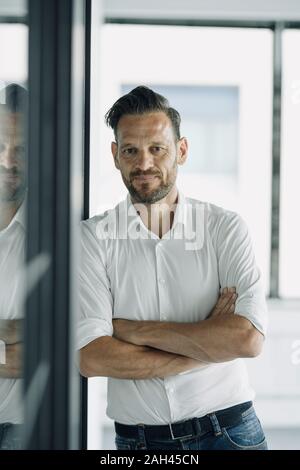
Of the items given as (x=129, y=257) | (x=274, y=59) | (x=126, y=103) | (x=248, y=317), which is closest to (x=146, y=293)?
(x=129, y=257)

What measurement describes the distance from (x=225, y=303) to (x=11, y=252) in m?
0.56

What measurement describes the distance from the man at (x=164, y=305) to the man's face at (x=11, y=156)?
502mm

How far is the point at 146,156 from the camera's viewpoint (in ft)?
3.55

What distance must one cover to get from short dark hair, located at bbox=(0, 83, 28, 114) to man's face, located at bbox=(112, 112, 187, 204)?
536mm

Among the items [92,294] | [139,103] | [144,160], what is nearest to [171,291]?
[92,294]

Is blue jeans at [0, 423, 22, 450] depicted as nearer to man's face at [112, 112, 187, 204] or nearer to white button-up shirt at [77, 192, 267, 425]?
white button-up shirt at [77, 192, 267, 425]

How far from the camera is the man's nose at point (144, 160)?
42.4 inches

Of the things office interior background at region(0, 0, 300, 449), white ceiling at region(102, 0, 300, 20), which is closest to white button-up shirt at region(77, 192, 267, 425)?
office interior background at region(0, 0, 300, 449)

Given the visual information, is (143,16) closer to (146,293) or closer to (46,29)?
(146,293)

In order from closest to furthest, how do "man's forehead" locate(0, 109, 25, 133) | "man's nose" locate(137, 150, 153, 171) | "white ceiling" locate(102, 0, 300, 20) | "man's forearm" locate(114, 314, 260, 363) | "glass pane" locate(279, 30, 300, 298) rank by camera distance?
1. "man's forehead" locate(0, 109, 25, 133)
2. "man's forearm" locate(114, 314, 260, 363)
3. "man's nose" locate(137, 150, 153, 171)
4. "white ceiling" locate(102, 0, 300, 20)
5. "glass pane" locate(279, 30, 300, 298)

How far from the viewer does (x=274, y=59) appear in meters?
2.29

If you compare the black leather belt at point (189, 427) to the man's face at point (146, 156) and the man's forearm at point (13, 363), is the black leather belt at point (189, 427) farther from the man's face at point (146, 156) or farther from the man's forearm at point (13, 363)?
the man's forearm at point (13, 363)

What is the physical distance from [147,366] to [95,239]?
23 cm

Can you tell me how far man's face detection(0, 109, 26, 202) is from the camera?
1.58 feet
